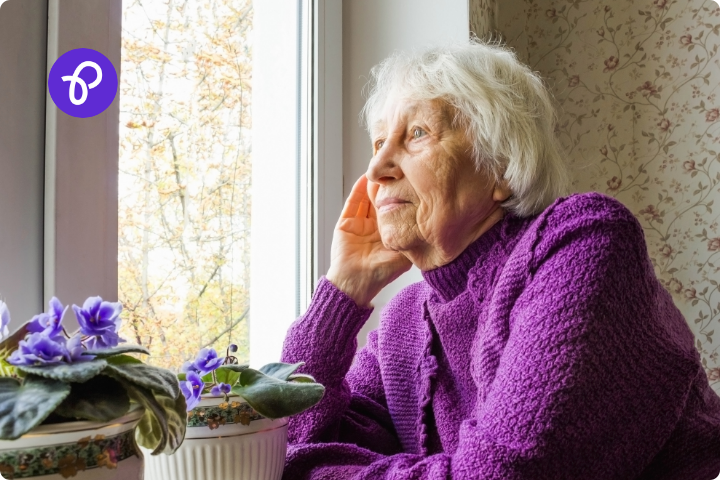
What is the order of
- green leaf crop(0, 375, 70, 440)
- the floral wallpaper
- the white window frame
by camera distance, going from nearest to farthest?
green leaf crop(0, 375, 70, 440) < the white window frame < the floral wallpaper

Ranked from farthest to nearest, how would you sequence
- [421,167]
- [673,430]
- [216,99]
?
1. [216,99]
2. [421,167]
3. [673,430]

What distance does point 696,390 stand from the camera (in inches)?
37.6

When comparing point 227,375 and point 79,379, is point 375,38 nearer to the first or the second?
point 227,375

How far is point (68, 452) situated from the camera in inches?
21.4

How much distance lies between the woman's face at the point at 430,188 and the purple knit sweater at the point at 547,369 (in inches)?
1.3

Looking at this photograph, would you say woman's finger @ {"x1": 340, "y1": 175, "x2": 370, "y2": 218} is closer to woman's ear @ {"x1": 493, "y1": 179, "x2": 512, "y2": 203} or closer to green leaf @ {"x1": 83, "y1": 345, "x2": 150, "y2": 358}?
woman's ear @ {"x1": 493, "y1": 179, "x2": 512, "y2": 203}

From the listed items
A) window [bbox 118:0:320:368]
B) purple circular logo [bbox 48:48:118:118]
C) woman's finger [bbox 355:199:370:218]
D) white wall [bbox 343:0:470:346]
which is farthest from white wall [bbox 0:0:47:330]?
white wall [bbox 343:0:470:346]

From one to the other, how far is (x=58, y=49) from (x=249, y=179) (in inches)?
25.6

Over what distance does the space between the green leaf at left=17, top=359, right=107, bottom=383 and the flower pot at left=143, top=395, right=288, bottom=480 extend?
285 mm

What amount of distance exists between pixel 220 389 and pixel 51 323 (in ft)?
0.89

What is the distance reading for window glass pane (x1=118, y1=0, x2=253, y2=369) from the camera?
1.18 m

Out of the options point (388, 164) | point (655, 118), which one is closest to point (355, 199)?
point (388, 164)

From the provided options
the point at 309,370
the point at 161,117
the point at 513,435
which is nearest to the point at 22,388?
the point at 513,435

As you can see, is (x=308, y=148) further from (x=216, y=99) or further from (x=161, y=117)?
(x=161, y=117)
